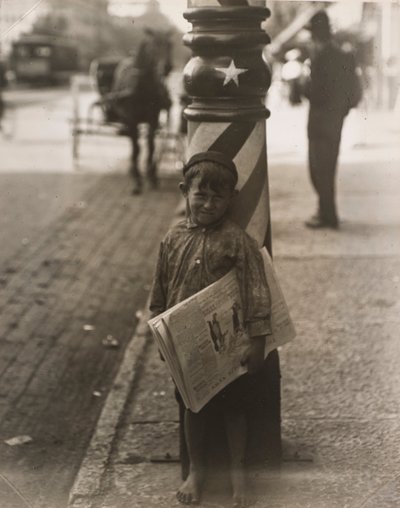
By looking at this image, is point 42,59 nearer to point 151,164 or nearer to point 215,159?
point 151,164

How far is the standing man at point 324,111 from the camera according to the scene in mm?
9969

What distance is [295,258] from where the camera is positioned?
30.5 ft

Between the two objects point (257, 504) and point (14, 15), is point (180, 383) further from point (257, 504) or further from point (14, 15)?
point (14, 15)

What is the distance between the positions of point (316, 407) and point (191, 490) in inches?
50.3

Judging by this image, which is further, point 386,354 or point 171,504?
point 386,354

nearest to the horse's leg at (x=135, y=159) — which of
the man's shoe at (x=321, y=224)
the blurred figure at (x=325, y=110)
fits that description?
the blurred figure at (x=325, y=110)

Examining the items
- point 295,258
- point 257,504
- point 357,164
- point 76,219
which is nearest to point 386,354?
point 257,504

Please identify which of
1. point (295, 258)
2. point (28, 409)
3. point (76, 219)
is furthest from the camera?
point (76, 219)

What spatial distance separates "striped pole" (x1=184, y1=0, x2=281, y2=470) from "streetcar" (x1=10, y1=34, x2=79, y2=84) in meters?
29.8

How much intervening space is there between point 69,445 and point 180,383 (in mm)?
1418

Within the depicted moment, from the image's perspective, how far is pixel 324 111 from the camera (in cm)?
1064

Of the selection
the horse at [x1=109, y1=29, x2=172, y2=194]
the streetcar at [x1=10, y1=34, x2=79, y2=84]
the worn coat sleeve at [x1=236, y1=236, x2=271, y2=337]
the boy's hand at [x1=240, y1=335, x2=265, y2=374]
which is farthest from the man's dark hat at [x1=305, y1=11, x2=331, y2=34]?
the streetcar at [x1=10, y1=34, x2=79, y2=84]

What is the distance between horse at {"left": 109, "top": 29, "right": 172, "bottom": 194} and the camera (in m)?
14.2

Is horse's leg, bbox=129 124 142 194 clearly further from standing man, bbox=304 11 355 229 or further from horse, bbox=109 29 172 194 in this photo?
standing man, bbox=304 11 355 229
